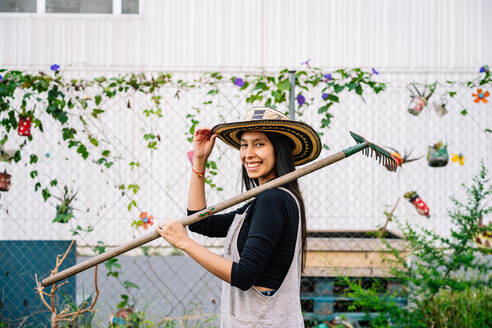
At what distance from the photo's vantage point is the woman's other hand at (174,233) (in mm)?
1553

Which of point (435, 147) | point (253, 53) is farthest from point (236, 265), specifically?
point (253, 53)

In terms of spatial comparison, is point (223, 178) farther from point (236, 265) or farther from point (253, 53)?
point (236, 265)

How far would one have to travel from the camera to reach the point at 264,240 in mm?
1483

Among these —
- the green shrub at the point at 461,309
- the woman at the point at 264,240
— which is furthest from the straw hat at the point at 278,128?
the green shrub at the point at 461,309

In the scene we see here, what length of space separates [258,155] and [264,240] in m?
0.38

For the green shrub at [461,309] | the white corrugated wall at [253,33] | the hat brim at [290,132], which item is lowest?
the green shrub at [461,309]

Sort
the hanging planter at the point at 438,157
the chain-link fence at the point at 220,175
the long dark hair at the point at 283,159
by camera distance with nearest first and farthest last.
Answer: the long dark hair at the point at 283,159 < the hanging planter at the point at 438,157 < the chain-link fence at the point at 220,175

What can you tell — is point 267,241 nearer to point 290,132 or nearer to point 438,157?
point 290,132

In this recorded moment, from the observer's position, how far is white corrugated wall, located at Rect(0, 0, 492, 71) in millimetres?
6043

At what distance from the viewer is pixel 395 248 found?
3373mm

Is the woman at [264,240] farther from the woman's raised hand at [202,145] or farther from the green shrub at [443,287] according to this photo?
the green shrub at [443,287]

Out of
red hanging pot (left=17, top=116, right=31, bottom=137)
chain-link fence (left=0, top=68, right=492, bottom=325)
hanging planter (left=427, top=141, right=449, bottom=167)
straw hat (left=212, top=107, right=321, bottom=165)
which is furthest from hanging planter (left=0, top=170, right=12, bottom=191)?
hanging planter (left=427, top=141, right=449, bottom=167)

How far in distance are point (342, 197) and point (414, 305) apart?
2.05m

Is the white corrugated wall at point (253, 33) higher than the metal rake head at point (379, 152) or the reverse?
higher
